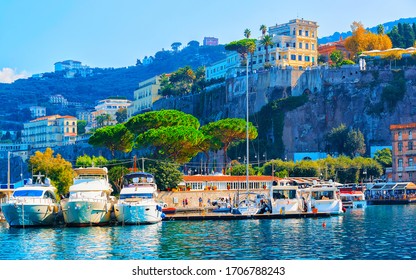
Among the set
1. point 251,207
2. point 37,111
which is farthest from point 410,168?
point 37,111

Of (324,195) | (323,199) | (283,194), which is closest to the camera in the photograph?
(283,194)

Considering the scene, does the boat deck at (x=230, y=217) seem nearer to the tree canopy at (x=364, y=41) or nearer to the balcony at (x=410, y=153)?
the balcony at (x=410, y=153)

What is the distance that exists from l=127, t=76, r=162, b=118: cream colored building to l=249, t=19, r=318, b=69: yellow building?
34.5 meters

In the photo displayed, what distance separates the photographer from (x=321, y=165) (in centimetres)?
7919

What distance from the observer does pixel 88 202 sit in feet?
143

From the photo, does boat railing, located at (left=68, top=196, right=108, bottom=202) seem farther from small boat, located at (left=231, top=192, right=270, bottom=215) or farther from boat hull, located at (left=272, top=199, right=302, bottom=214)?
boat hull, located at (left=272, top=199, right=302, bottom=214)

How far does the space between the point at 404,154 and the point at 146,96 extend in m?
68.7

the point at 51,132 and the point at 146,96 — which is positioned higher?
the point at 146,96

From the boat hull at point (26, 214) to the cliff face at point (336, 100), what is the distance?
53.0 meters

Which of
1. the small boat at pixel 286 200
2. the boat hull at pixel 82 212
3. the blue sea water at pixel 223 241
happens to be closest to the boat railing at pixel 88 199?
the boat hull at pixel 82 212

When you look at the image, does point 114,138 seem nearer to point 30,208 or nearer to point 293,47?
point 30,208

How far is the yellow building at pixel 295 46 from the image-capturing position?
102812 mm

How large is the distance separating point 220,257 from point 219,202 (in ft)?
109
